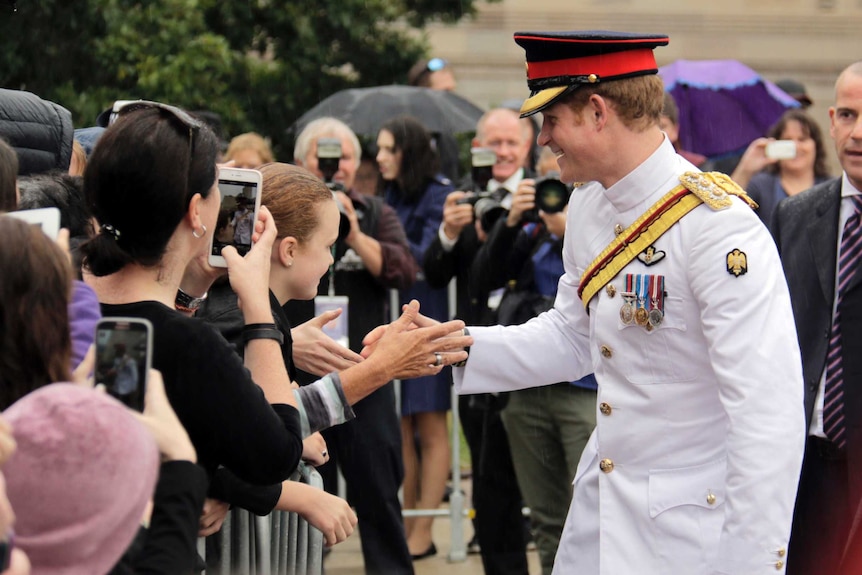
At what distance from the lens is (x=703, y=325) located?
3109 millimetres

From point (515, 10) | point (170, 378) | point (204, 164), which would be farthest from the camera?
point (515, 10)

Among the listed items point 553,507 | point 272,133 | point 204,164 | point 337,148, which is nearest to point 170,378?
point 204,164

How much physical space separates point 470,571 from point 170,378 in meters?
4.02

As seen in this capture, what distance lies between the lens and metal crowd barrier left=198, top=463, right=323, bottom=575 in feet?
11.3

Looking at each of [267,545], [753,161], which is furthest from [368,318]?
[267,545]

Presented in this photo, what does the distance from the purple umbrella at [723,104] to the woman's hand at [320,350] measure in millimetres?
5326

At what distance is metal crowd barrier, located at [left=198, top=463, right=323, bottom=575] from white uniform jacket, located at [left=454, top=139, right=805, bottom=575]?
2.11 ft

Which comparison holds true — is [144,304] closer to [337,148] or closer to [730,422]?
[730,422]

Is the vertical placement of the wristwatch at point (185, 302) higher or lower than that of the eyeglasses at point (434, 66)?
higher

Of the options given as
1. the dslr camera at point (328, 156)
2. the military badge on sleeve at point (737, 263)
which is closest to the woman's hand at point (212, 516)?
the military badge on sleeve at point (737, 263)

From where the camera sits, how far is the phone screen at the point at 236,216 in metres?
3.14

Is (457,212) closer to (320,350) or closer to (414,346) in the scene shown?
(320,350)

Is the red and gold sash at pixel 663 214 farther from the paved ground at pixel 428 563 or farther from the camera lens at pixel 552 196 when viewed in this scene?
the paved ground at pixel 428 563

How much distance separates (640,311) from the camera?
3.23 metres
